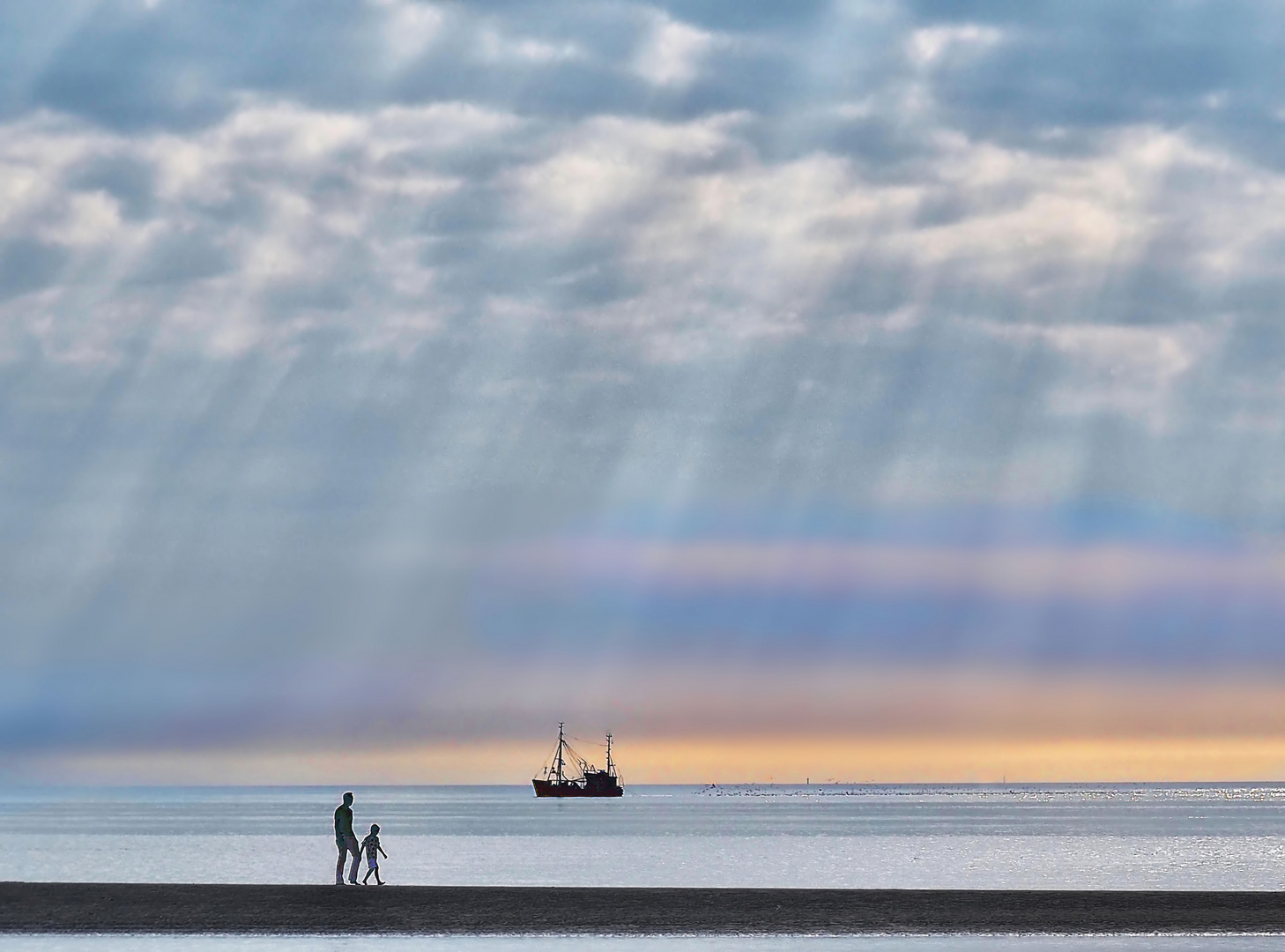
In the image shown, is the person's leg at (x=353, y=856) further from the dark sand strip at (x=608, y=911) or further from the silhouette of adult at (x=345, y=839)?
the dark sand strip at (x=608, y=911)

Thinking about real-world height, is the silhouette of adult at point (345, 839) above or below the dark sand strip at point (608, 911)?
above

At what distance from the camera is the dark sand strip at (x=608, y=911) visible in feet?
126

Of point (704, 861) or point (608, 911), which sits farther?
point (704, 861)

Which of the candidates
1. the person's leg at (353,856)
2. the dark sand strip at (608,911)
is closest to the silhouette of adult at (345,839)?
the person's leg at (353,856)

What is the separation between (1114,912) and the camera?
3984 cm

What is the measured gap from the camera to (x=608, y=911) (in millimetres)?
40344

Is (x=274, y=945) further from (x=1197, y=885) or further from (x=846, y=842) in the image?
(x=846, y=842)

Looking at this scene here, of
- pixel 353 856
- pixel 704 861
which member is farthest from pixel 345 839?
pixel 704 861

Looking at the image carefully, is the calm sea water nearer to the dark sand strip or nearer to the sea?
the sea

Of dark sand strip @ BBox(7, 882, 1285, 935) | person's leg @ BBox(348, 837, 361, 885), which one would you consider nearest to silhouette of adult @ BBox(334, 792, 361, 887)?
person's leg @ BBox(348, 837, 361, 885)

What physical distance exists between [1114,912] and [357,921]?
57.1 ft

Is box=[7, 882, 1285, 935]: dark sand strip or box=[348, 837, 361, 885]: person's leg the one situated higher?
box=[348, 837, 361, 885]: person's leg

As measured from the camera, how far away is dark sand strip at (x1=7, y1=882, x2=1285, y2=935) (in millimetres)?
38344

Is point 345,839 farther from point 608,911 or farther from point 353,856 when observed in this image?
point 608,911
